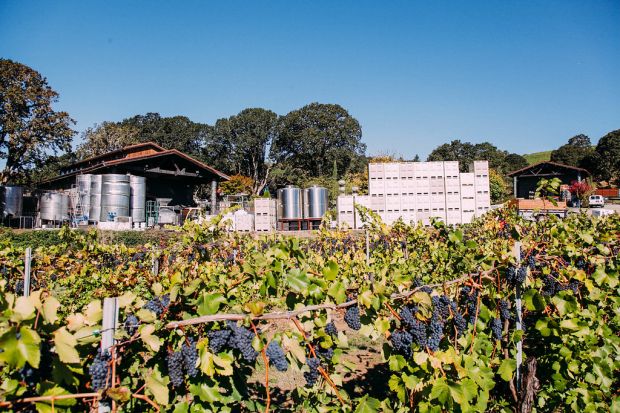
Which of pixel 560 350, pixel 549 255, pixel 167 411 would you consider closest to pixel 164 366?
pixel 167 411

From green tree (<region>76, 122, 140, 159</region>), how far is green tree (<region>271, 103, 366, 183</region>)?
62.2 feet

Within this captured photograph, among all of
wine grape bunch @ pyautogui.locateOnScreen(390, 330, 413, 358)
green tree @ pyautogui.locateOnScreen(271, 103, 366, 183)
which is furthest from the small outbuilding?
wine grape bunch @ pyautogui.locateOnScreen(390, 330, 413, 358)

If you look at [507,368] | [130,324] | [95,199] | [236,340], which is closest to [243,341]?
[236,340]

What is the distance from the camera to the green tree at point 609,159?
46.8m

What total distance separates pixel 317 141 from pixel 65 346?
52429mm

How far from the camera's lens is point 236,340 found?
1622mm

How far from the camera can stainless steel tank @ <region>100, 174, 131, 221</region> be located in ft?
65.5

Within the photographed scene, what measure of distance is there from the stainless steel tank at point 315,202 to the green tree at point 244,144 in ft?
92.8

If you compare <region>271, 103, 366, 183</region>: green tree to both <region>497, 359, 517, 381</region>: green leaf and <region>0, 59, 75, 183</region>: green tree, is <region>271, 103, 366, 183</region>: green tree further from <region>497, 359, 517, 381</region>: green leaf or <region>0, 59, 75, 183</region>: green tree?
<region>497, 359, 517, 381</region>: green leaf

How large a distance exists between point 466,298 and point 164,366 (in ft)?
6.56

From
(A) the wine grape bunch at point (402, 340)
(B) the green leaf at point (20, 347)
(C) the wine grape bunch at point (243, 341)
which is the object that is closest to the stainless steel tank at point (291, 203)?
(A) the wine grape bunch at point (402, 340)

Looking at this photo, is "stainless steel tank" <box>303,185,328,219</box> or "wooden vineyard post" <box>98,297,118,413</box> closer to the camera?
"wooden vineyard post" <box>98,297,118,413</box>

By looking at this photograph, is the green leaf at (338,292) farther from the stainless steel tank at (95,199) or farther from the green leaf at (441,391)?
the stainless steel tank at (95,199)

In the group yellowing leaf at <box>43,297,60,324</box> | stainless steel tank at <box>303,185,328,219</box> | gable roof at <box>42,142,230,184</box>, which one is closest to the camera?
yellowing leaf at <box>43,297,60,324</box>
